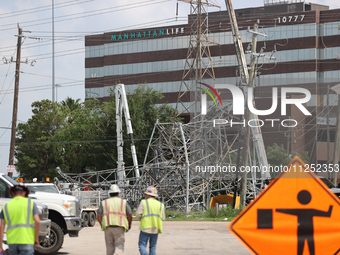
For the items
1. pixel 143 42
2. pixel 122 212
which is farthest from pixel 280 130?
pixel 143 42

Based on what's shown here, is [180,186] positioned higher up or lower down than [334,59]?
lower down

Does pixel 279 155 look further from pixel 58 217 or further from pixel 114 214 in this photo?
pixel 114 214

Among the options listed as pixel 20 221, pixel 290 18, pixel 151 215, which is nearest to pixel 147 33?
pixel 290 18

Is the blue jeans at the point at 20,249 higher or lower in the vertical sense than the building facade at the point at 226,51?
lower

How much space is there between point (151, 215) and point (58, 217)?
520 centimetres

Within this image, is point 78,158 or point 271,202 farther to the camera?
point 78,158

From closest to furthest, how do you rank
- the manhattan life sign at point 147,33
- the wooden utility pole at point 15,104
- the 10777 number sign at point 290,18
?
the wooden utility pole at point 15,104
the 10777 number sign at point 290,18
the manhattan life sign at point 147,33

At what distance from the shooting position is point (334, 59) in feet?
213

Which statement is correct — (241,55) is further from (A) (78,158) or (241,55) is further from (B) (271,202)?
(A) (78,158)

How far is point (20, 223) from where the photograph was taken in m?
7.92

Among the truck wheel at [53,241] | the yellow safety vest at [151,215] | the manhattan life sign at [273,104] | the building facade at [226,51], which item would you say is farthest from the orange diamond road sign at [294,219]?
the building facade at [226,51]

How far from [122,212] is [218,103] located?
26.2 m

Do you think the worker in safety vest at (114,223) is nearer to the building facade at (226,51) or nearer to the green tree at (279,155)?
the green tree at (279,155)

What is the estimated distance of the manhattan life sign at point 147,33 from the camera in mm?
73819
